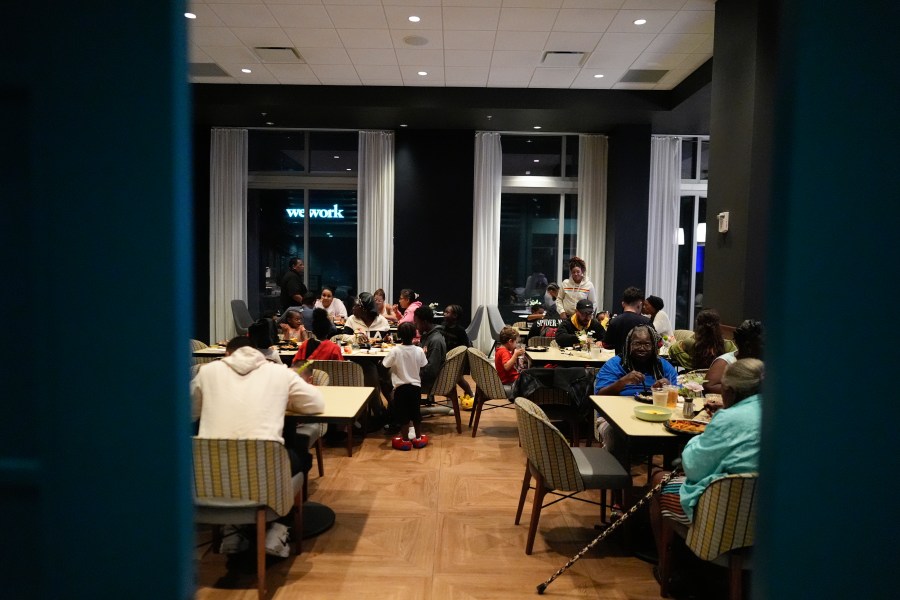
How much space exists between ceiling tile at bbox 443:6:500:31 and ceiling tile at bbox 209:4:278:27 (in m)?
1.88

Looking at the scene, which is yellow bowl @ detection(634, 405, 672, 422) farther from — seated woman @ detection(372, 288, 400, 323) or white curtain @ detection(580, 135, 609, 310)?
white curtain @ detection(580, 135, 609, 310)

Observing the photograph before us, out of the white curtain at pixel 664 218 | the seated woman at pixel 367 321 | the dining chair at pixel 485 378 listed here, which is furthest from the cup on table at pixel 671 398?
the white curtain at pixel 664 218

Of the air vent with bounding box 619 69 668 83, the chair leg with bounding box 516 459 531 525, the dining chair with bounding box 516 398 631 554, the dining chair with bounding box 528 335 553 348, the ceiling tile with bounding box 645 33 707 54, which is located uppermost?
the ceiling tile with bounding box 645 33 707 54

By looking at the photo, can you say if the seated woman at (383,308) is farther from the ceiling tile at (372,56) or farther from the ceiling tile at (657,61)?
the ceiling tile at (657,61)

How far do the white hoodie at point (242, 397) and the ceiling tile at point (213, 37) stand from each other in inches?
206

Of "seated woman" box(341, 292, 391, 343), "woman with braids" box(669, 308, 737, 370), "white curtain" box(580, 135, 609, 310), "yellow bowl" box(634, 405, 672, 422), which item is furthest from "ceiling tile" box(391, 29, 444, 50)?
"yellow bowl" box(634, 405, 672, 422)

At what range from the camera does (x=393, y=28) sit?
6660 mm

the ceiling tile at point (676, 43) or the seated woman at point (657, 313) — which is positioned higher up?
the ceiling tile at point (676, 43)

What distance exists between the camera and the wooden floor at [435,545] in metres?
3.00

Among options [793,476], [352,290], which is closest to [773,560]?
[793,476]

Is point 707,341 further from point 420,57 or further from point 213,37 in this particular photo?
point 213,37

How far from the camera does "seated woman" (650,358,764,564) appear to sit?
2.41 meters

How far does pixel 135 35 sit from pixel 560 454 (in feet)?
9.42

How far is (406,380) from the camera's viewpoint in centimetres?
524
